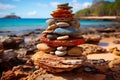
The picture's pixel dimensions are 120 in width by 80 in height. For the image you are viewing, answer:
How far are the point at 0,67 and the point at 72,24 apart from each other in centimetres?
459

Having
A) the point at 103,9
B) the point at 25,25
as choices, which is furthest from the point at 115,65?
the point at 103,9

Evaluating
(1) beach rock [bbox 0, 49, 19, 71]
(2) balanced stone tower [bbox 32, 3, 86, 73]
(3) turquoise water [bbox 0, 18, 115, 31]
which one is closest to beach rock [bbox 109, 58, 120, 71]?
(2) balanced stone tower [bbox 32, 3, 86, 73]

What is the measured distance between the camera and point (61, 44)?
30.1 feet

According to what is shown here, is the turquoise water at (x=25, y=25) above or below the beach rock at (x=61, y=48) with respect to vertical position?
below

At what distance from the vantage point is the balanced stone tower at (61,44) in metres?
8.87

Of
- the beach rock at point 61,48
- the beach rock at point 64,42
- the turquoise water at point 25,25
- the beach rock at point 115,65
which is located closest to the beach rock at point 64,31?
the beach rock at point 64,42

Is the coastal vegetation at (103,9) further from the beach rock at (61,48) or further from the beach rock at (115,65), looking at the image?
the beach rock at (61,48)

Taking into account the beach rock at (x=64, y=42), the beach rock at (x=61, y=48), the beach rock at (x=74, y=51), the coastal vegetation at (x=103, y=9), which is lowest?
the coastal vegetation at (x=103, y=9)

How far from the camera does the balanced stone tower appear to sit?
887cm

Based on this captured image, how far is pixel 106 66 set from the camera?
10844mm

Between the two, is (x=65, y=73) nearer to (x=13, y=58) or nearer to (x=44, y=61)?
(x=44, y=61)

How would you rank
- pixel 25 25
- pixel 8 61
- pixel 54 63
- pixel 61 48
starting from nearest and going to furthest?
pixel 54 63
pixel 61 48
pixel 8 61
pixel 25 25

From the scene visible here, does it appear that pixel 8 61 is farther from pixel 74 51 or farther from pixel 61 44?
pixel 74 51

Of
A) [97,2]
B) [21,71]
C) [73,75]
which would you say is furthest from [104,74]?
[97,2]
